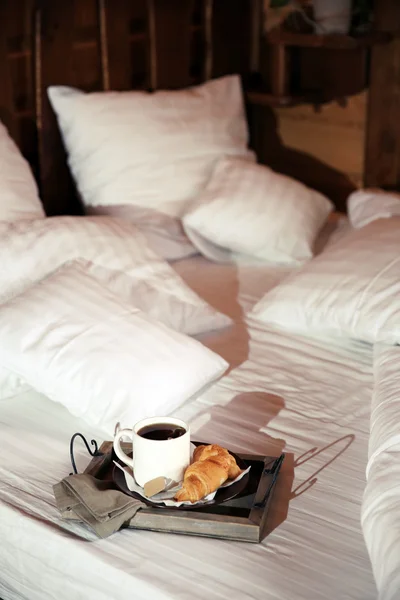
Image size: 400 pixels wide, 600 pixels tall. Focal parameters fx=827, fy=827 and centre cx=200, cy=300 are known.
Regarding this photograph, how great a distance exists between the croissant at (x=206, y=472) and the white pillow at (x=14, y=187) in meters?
0.90

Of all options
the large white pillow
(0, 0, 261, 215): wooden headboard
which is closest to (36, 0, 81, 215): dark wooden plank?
(0, 0, 261, 215): wooden headboard

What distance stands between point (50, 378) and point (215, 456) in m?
0.39

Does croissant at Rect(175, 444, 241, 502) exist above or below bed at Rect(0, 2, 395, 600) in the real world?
above

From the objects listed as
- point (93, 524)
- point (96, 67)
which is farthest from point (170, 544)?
point (96, 67)

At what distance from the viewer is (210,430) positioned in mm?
1458

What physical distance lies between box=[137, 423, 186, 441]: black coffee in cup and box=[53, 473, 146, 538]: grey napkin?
9 cm

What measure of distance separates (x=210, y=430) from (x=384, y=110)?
5.51ft

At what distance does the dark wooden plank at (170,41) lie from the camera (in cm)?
258

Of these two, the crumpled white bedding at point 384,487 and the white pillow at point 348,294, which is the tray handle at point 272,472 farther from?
the white pillow at point 348,294

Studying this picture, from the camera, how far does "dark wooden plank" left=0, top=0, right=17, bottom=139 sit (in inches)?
85.7

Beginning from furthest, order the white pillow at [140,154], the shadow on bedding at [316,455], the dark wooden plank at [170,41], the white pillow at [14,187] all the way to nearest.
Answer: the dark wooden plank at [170,41] < the white pillow at [140,154] < the white pillow at [14,187] < the shadow on bedding at [316,455]

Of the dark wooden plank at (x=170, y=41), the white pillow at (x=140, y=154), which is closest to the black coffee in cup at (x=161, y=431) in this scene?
the white pillow at (x=140, y=154)

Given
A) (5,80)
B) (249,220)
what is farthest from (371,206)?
(5,80)

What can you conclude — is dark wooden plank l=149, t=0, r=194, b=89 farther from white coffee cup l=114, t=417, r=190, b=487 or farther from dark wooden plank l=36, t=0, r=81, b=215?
white coffee cup l=114, t=417, r=190, b=487
